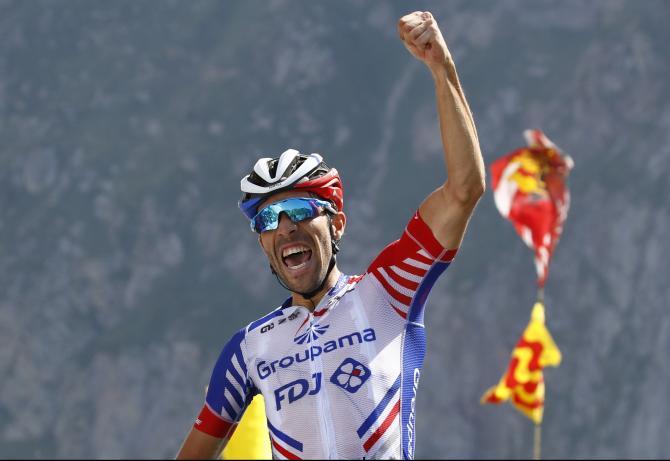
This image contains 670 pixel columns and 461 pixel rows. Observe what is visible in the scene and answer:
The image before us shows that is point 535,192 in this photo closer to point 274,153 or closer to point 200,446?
point 200,446

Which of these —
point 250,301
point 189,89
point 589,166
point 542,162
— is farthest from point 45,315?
point 542,162

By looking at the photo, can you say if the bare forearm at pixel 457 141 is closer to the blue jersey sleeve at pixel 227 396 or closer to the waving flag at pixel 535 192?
the blue jersey sleeve at pixel 227 396

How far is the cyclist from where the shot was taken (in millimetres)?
5066

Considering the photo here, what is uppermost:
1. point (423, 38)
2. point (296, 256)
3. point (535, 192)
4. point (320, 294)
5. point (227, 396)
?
point (423, 38)

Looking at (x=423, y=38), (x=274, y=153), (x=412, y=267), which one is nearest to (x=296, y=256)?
(x=412, y=267)

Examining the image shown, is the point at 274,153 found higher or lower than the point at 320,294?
lower

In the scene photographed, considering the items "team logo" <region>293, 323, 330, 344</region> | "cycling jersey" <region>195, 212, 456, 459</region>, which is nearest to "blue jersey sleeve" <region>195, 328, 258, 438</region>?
"cycling jersey" <region>195, 212, 456, 459</region>

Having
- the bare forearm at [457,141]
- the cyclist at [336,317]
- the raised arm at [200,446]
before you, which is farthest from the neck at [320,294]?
the bare forearm at [457,141]

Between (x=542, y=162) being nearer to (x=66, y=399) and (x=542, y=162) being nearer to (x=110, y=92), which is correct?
(x=66, y=399)

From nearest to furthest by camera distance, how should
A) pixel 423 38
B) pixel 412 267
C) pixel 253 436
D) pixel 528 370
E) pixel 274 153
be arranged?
1. pixel 423 38
2. pixel 412 267
3. pixel 253 436
4. pixel 528 370
5. pixel 274 153

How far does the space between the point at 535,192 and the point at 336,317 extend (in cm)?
1429

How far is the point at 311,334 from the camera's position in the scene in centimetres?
551

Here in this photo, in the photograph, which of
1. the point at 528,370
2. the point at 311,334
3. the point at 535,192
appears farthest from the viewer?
the point at 528,370

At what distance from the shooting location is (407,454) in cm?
523
